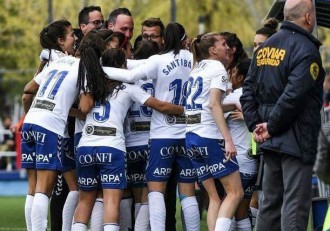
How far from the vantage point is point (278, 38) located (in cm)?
1052

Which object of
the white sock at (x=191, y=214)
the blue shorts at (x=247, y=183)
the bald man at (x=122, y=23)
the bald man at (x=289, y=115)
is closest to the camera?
the bald man at (x=289, y=115)

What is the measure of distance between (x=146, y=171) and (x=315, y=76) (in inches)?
104

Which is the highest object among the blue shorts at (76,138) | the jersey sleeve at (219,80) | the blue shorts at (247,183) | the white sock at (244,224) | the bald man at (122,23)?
the bald man at (122,23)

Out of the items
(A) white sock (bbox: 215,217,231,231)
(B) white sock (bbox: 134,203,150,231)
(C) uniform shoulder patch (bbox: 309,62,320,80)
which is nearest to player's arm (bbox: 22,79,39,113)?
(B) white sock (bbox: 134,203,150,231)

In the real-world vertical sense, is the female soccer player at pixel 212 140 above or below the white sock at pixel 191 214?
above

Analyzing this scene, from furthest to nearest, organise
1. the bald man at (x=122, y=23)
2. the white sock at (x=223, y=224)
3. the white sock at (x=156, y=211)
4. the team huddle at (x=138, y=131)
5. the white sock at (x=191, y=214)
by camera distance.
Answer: the bald man at (x=122, y=23) → the white sock at (x=191, y=214) → the white sock at (x=156, y=211) → the team huddle at (x=138, y=131) → the white sock at (x=223, y=224)

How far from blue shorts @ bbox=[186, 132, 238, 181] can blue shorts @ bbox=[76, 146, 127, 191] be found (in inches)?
26.3

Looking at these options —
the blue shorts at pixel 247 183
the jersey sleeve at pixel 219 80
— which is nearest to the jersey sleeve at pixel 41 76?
the jersey sleeve at pixel 219 80

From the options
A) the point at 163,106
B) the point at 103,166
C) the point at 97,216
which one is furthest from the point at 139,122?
the point at 97,216

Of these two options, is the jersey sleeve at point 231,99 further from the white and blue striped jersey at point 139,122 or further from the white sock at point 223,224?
the white sock at point 223,224

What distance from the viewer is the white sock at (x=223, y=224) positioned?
1195 cm

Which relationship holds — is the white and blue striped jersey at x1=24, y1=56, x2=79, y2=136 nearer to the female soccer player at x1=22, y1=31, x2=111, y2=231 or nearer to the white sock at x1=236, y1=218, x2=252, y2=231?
the female soccer player at x1=22, y1=31, x2=111, y2=231

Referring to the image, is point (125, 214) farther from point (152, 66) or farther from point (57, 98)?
point (152, 66)

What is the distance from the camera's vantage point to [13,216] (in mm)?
19641
